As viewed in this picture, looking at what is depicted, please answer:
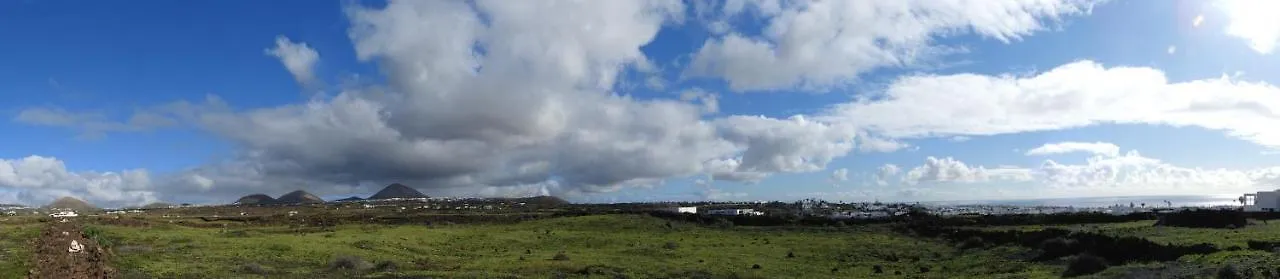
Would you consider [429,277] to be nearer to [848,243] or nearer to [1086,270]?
[1086,270]

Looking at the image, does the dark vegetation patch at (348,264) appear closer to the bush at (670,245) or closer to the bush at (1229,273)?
the bush at (670,245)

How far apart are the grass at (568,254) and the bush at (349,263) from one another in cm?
42

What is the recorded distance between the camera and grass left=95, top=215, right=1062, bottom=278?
4547 cm

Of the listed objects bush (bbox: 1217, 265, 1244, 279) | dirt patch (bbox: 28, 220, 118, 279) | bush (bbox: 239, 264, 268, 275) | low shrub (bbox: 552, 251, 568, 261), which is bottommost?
low shrub (bbox: 552, 251, 568, 261)

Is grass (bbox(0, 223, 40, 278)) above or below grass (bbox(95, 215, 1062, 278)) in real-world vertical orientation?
above

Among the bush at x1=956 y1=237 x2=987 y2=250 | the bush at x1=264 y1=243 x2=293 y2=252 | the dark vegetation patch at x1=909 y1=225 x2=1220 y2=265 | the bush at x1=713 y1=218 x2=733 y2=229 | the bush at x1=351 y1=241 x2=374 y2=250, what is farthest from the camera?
the bush at x1=713 y1=218 x2=733 y2=229

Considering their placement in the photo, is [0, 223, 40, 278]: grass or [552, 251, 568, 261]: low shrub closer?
[0, 223, 40, 278]: grass

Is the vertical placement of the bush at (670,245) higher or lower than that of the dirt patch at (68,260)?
lower

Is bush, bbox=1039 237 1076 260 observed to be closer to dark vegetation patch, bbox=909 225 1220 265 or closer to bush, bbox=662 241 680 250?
dark vegetation patch, bbox=909 225 1220 265

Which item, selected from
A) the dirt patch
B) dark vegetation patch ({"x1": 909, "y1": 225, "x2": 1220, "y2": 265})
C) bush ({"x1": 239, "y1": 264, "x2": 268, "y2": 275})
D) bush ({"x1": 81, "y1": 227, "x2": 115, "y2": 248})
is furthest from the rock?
dark vegetation patch ({"x1": 909, "y1": 225, "x2": 1220, "y2": 265})

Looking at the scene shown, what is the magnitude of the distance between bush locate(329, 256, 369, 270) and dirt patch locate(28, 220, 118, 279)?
40.1 ft

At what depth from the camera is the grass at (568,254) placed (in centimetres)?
4547

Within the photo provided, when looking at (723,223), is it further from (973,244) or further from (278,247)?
(278,247)

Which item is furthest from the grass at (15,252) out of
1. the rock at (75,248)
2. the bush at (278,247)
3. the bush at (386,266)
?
the bush at (386,266)
